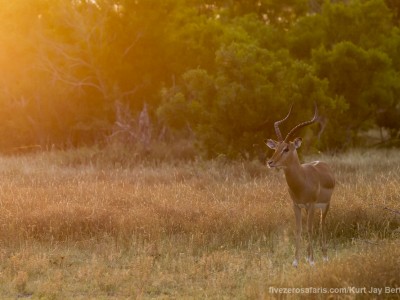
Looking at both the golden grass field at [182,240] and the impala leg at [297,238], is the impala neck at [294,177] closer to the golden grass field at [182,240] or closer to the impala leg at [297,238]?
the impala leg at [297,238]

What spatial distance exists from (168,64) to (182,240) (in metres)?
16.0

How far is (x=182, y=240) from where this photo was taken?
36.5 ft

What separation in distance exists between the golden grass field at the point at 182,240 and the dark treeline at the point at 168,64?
711 centimetres

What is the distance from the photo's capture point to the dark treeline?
22.7 meters

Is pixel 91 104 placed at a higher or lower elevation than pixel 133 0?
lower

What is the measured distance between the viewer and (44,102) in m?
29.2

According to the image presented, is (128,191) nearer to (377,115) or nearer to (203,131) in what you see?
(203,131)

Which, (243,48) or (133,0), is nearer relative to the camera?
(243,48)

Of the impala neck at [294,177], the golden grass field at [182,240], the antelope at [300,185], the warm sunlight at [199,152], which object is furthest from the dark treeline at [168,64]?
the impala neck at [294,177]

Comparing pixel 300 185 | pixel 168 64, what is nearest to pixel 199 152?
pixel 168 64

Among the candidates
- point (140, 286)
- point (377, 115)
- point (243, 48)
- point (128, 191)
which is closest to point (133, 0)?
point (243, 48)

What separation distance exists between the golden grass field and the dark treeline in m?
7.11

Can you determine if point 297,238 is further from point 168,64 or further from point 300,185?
point 168,64

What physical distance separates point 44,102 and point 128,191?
15874mm
